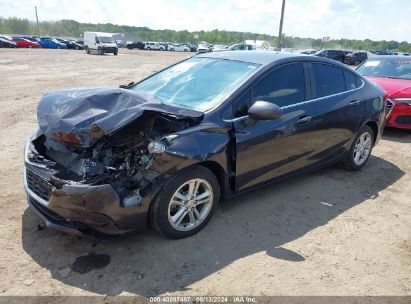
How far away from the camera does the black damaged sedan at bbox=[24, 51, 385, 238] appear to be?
3215mm

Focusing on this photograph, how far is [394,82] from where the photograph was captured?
27.4 ft

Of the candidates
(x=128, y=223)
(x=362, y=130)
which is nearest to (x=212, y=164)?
(x=128, y=223)

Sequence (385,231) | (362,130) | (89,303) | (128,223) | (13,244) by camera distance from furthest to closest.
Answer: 1. (362,130)
2. (385,231)
3. (13,244)
4. (128,223)
5. (89,303)

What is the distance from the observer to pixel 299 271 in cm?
330

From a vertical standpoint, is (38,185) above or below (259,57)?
below

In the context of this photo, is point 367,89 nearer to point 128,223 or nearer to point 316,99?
point 316,99

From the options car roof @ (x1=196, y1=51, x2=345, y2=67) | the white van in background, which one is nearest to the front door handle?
car roof @ (x1=196, y1=51, x2=345, y2=67)

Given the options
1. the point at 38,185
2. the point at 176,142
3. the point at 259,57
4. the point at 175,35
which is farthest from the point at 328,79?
the point at 175,35

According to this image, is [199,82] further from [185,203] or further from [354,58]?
[354,58]

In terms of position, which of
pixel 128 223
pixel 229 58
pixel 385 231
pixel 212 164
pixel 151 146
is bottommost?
pixel 385 231

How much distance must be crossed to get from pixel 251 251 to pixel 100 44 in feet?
135

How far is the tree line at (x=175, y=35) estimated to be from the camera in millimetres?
116125

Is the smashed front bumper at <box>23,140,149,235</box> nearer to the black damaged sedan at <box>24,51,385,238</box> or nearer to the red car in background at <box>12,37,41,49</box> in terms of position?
the black damaged sedan at <box>24,51,385,238</box>

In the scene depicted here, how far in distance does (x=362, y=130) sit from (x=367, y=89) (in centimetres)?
62
